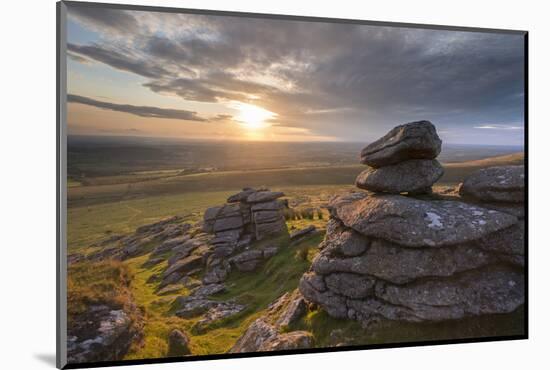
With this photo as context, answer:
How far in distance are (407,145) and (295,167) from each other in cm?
508

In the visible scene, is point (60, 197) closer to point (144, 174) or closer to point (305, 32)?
point (144, 174)

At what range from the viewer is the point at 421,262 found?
10250mm

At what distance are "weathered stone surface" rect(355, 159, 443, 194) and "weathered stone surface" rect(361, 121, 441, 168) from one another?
25cm

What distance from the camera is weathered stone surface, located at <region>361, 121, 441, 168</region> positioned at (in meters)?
11.2

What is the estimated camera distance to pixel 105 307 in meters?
10.2

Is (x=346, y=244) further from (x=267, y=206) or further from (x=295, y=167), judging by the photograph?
(x=267, y=206)

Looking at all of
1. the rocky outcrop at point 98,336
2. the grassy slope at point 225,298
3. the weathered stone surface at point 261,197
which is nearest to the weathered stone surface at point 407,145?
the grassy slope at point 225,298

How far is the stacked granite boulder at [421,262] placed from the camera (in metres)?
10.1

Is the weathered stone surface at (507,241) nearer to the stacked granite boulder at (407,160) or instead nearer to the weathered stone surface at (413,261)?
the weathered stone surface at (413,261)

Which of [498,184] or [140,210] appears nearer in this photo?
[498,184]

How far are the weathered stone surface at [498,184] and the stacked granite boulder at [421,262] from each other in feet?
2.51

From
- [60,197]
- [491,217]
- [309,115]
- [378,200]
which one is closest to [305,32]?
[309,115]

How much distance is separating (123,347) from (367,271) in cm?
836

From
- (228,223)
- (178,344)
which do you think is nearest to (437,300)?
(178,344)
